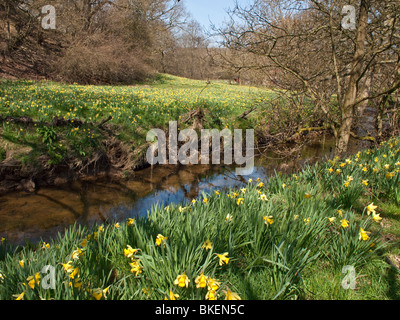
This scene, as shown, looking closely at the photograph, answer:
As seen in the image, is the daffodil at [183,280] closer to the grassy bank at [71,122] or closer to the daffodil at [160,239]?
the daffodil at [160,239]

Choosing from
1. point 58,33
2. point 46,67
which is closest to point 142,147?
point 46,67

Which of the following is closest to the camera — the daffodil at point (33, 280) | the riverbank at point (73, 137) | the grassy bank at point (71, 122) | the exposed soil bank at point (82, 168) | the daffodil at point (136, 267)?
the daffodil at point (33, 280)

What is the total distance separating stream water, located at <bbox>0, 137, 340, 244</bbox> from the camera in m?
4.93

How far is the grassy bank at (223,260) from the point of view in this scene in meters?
1.95

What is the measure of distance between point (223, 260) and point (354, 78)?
4851mm

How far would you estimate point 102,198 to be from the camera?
244 inches

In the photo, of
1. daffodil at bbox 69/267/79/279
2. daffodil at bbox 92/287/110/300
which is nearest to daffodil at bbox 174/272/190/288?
daffodil at bbox 92/287/110/300

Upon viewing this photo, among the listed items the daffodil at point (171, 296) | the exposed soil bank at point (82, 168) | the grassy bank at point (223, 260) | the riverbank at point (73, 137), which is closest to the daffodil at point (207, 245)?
the grassy bank at point (223, 260)

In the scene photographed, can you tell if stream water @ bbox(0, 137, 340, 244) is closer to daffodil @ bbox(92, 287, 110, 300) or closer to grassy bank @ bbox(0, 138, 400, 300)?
grassy bank @ bbox(0, 138, 400, 300)

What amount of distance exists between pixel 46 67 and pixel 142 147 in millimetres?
12573

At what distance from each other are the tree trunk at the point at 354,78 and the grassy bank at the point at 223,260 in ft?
9.17

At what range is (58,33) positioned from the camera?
1962 cm

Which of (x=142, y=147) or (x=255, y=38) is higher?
(x=255, y=38)
